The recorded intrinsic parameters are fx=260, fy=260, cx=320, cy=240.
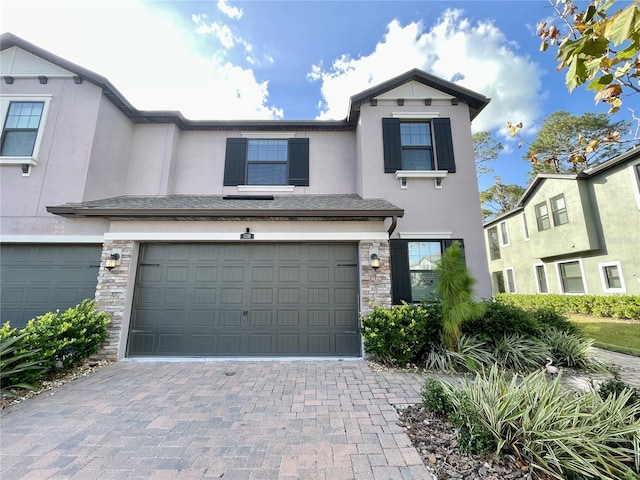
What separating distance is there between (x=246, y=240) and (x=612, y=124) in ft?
79.8

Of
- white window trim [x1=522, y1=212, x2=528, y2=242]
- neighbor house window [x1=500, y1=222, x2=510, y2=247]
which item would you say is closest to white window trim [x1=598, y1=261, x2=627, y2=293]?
white window trim [x1=522, y1=212, x2=528, y2=242]

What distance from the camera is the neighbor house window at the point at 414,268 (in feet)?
21.2

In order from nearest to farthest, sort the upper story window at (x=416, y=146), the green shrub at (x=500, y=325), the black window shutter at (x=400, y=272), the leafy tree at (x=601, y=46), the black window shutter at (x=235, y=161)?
the leafy tree at (x=601, y=46) → the green shrub at (x=500, y=325) → the black window shutter at (x=400, y=272) → the upper story window at (x=416, y=146) → the black window shutter at (x=235, y=161)

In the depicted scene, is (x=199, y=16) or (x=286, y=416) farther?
(x=199, y=16)

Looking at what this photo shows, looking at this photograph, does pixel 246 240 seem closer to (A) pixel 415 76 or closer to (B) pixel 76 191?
(B) pixel 76 191

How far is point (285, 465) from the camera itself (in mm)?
2500

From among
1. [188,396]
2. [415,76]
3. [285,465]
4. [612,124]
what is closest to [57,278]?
[188,396]

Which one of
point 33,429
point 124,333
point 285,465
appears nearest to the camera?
point 285,465

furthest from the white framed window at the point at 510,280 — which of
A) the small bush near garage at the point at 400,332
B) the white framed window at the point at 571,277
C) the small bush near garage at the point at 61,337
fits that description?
the small bush near garage at the point at 61,337

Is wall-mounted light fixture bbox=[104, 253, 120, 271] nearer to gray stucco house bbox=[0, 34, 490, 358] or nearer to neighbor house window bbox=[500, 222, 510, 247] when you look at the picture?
gray stucco house bbox=[0, 34, 490, 358]

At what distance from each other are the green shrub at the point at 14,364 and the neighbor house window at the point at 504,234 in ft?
67.8

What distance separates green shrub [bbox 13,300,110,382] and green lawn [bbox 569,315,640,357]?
12189mm

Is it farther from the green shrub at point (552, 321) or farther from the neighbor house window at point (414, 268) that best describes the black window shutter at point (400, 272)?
the green shrub at point (552, 321)

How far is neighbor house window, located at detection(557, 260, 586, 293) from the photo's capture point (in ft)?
40.6
